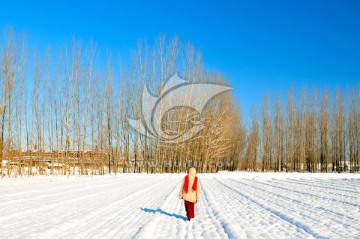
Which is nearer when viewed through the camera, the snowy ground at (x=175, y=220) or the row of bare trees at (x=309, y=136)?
the snowy ground at (x=175, y=220)

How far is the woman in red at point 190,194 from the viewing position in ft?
25.0

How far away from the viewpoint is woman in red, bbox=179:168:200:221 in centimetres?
761

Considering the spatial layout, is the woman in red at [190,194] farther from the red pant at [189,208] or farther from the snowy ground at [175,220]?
the snowy ground at [175,220]

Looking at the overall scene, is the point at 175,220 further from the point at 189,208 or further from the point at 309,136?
the point at 309,136

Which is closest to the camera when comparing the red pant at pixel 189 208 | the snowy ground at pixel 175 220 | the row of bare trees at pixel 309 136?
the snowy ground at pixel 175 220

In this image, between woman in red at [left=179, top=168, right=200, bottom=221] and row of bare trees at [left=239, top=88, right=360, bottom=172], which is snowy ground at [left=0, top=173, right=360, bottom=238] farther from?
row of bare trees at [left=239, top=88, right=360, bottom=172]

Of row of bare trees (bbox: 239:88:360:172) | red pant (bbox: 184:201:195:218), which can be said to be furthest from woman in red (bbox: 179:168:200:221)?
row of bare trees (bbox: 239:88:360:172)

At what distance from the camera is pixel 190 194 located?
25.2ft

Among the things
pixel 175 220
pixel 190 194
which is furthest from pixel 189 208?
pixel 175 220

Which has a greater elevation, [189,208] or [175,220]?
[189,208]

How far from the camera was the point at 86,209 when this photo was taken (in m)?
9.00

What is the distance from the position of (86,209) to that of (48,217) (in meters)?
1.47

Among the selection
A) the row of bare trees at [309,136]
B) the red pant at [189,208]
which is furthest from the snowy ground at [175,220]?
the row of bare trees at [309,136]

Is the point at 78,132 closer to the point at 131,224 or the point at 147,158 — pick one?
the point at 147,158
